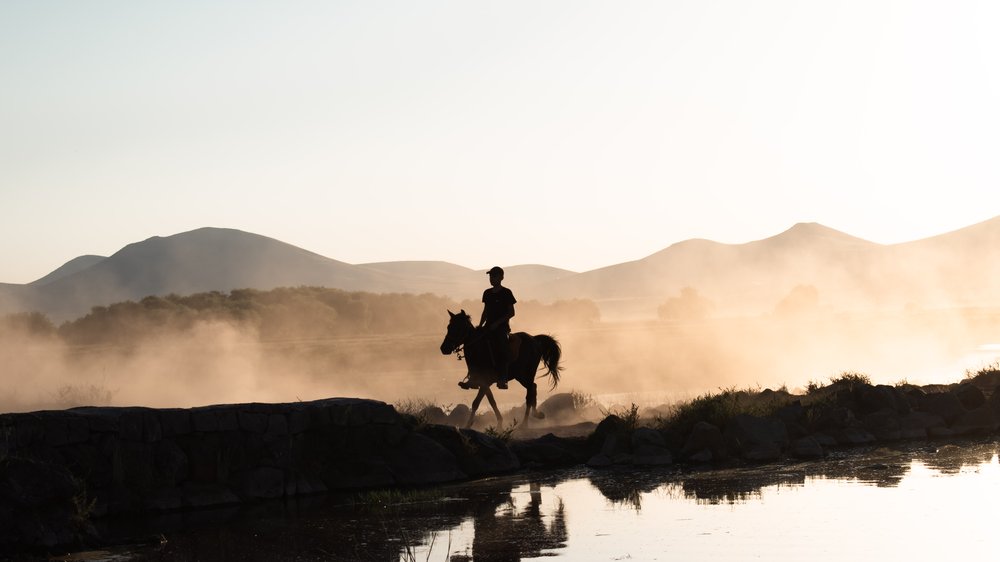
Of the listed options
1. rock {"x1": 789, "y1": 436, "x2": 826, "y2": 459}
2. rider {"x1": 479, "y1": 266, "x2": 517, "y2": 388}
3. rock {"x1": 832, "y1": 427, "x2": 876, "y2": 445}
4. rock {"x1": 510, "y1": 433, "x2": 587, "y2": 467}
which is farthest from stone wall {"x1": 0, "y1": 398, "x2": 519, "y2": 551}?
rock {"x1": 832, "y1": 427, "x2": 876, "y2": 445}

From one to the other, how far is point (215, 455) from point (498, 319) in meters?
6.52

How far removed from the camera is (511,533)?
1404 cm

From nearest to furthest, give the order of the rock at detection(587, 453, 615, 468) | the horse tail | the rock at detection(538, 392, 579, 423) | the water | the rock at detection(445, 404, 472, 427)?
the water → the rock at detection(587, 453, 615, 468) → the horse tail → the rock at detection(445, 404, 472, 427) → the rock at detection(538, 392, 579, 423)

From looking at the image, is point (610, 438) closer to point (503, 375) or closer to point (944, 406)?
point (503, 375)

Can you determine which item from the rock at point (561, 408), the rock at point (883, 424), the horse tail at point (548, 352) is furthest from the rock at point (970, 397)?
the rock at point (561, 408)

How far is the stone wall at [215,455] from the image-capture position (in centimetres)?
1519

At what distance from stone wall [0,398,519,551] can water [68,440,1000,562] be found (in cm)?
87

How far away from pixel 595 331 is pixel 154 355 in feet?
105

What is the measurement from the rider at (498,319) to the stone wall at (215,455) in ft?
10.1

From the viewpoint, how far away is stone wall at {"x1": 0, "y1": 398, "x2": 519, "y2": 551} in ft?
49.8

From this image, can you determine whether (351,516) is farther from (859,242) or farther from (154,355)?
(859,242)

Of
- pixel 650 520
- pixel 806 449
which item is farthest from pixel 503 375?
pixel 650 520

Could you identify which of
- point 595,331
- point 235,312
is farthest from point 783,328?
point 235,312

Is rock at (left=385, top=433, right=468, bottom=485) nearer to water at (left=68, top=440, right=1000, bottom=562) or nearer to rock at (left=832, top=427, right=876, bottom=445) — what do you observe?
water at (left=68, top=440, right=1000, bottom=562)
